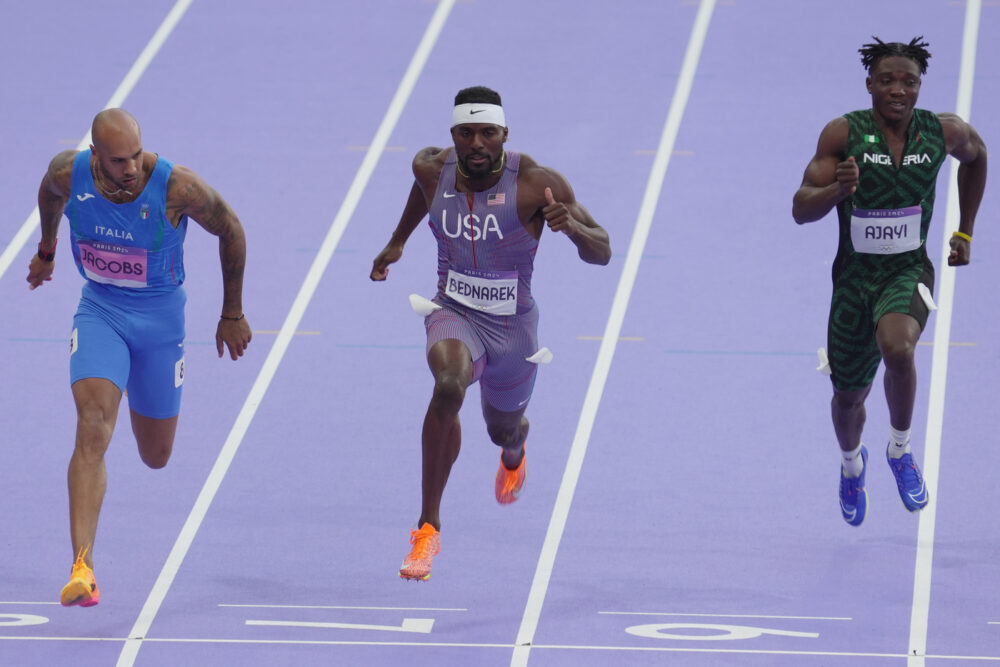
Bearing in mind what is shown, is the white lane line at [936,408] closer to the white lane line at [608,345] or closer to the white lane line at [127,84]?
the white lane line at [608,345]

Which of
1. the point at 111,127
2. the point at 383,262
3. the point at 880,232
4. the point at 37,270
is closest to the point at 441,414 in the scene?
the point at 383,262

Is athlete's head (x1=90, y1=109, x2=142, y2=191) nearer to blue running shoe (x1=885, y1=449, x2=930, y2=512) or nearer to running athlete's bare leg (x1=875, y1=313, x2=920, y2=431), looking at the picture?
running athlete's bare leg (x1=875, y1=313, x2=920, y2=431)

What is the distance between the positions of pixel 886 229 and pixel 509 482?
2133 millimetres

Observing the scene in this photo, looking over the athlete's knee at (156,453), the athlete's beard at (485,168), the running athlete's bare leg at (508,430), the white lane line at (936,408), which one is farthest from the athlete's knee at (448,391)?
the white lane line at (936,408)

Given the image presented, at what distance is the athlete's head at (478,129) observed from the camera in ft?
21.9

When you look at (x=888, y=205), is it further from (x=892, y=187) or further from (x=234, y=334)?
(x=234, y=334)

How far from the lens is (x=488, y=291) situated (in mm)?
6910

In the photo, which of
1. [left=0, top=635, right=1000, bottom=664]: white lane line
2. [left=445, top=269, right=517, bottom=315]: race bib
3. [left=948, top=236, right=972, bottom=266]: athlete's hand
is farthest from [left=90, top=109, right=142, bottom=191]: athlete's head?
[left=948, top=236, right=972, bottom=266]: athlete's hand

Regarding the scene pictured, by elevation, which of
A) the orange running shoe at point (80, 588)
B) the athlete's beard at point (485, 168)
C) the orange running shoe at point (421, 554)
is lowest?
the orange running shoe at point (80, 588)

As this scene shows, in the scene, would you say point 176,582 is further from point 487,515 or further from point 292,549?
point 487,515

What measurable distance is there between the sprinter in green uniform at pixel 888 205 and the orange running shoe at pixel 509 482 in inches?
62.0

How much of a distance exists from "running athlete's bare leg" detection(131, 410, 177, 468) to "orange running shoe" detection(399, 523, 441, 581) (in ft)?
4.19

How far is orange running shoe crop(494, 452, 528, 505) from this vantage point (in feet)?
25.6

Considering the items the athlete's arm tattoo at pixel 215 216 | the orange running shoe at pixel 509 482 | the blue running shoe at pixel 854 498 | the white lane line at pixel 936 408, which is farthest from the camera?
the orange running shoe at pixel 509 482
